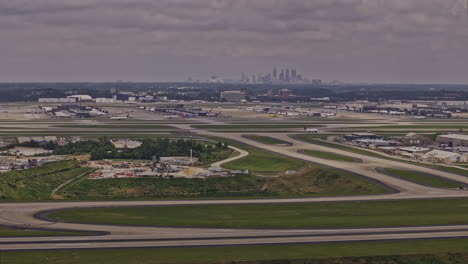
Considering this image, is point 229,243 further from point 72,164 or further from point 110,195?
point 72,164

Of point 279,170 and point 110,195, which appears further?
point 279,170

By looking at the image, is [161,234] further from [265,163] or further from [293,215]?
[265,163]

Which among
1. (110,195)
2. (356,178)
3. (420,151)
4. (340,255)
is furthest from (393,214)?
(420,151)

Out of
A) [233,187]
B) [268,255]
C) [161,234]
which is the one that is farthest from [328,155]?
[268,255]

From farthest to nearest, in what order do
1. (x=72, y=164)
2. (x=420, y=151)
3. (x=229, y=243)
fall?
(x=420, y=151) < (x=72, y=164) < (x=229, y=243)

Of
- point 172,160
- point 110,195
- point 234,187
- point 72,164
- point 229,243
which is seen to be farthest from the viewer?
point 172,160

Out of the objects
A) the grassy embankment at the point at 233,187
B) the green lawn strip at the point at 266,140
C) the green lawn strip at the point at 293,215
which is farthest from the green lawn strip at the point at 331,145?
the green lawn strip at the point at 293,215
